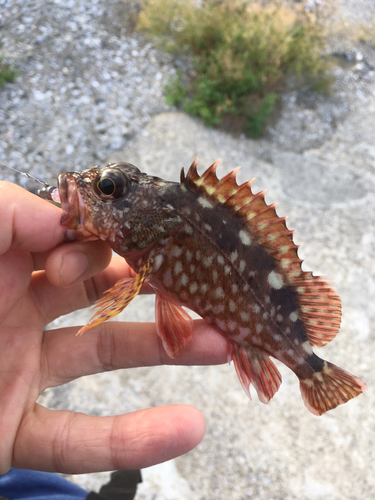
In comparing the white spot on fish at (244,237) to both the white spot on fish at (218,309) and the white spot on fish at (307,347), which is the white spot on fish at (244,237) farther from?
the white spot on fish at (307,347)

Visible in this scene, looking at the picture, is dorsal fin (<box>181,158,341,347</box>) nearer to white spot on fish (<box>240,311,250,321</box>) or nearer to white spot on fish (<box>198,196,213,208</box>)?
white spot on fish (<box>198,196,213,208</box>)

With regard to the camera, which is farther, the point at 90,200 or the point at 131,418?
the point at 90,200

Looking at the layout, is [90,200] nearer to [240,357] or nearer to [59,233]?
[59,233]

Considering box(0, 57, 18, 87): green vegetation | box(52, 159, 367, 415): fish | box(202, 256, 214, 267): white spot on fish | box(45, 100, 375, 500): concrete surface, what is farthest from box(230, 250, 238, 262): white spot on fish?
box(0, 57, 18, 87): green vegetation

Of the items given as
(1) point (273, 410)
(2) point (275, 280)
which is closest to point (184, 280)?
(2) point (275, 280)

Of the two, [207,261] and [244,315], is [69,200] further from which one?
[244,315]

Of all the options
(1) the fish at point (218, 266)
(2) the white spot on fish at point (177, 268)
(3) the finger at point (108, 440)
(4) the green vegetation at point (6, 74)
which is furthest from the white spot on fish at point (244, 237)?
(4) the green vegetation at point (6, 74)

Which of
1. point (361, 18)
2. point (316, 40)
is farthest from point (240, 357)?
point (361, 18)

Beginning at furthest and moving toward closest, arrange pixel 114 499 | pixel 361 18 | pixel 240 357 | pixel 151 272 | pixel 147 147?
pixel 361 18, pixel 147 147, pixel 114 499, pixel 240 357, pixel 151 272
